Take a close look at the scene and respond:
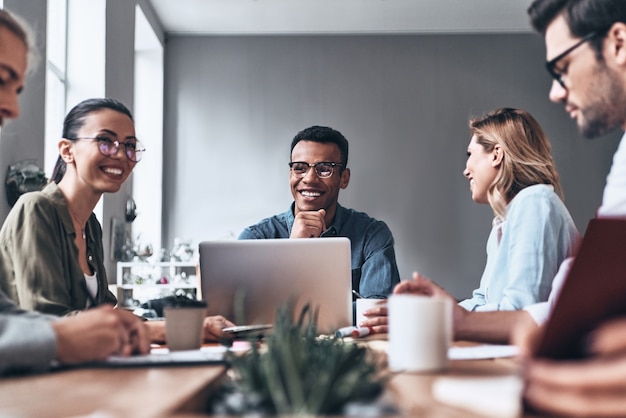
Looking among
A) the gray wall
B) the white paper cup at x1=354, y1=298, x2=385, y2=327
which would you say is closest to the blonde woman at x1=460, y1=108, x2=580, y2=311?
the white paper cup at x1=354, y1=298, x2=385, y2=327

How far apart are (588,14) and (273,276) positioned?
36.6 inches

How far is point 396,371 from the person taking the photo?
1074mm

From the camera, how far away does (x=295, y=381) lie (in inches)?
27.6

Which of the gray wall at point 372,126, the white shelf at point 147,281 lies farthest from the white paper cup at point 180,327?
the gray wall at point 372,126

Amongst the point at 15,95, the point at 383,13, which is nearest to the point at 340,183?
the point at 15,95

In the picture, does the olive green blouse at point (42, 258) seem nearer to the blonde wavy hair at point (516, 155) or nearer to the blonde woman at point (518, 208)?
the blonde woman at point (518, 208)

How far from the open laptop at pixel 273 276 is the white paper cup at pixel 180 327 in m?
0.31

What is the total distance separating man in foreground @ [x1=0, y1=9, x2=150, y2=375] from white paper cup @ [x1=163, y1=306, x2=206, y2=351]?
0.34 ft

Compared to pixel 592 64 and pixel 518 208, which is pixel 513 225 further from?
pixel 592 64

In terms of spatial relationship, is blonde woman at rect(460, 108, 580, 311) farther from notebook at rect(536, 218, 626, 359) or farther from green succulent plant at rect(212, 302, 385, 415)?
green succulent plant at rect(212, 302, 385, 415)

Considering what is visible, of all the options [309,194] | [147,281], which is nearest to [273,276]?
[309,194]

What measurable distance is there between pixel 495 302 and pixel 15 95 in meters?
1.45

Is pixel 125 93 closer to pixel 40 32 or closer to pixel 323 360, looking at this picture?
pixel 40 32

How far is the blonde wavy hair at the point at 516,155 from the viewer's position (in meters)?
2.34
